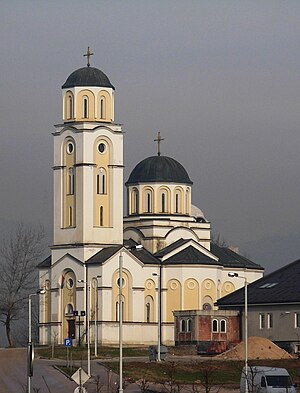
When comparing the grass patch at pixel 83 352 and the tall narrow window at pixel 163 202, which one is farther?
the tall narrow window at pixel 163 202

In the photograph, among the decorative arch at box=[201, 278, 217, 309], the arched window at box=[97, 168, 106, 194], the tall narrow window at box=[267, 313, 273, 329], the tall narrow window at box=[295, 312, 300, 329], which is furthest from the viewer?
the decorative arch at box=[201, 278, 217, 309]

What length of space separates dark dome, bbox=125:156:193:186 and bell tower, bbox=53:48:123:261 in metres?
9.96

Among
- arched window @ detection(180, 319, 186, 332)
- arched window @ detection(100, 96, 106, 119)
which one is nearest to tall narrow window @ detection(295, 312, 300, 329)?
arched window @ detection(180, 319, 186, 332)

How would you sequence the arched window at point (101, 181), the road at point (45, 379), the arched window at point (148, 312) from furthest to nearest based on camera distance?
the arched window at point (148, 312) → the arched window at point (101, 181) → the road at point (45, 379)

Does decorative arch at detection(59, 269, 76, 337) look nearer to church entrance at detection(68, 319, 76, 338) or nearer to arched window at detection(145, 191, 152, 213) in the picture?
church entrance at detection(68, 319, 76, 338)

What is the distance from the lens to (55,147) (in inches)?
4395

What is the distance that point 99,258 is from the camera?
108 metres

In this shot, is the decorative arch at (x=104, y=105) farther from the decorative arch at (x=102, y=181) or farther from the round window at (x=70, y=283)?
the round window at (x=70, y=283)

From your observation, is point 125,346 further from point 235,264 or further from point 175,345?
point 235,264

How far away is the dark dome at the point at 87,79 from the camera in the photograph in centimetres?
10900

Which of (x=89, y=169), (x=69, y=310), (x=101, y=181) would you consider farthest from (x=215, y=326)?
(x=89, y=169)

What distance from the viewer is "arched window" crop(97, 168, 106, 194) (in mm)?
109438

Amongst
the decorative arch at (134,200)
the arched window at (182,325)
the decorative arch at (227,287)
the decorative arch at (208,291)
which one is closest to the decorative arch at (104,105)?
the decorative arch at (134,200)

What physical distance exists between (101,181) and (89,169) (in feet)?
4.45
